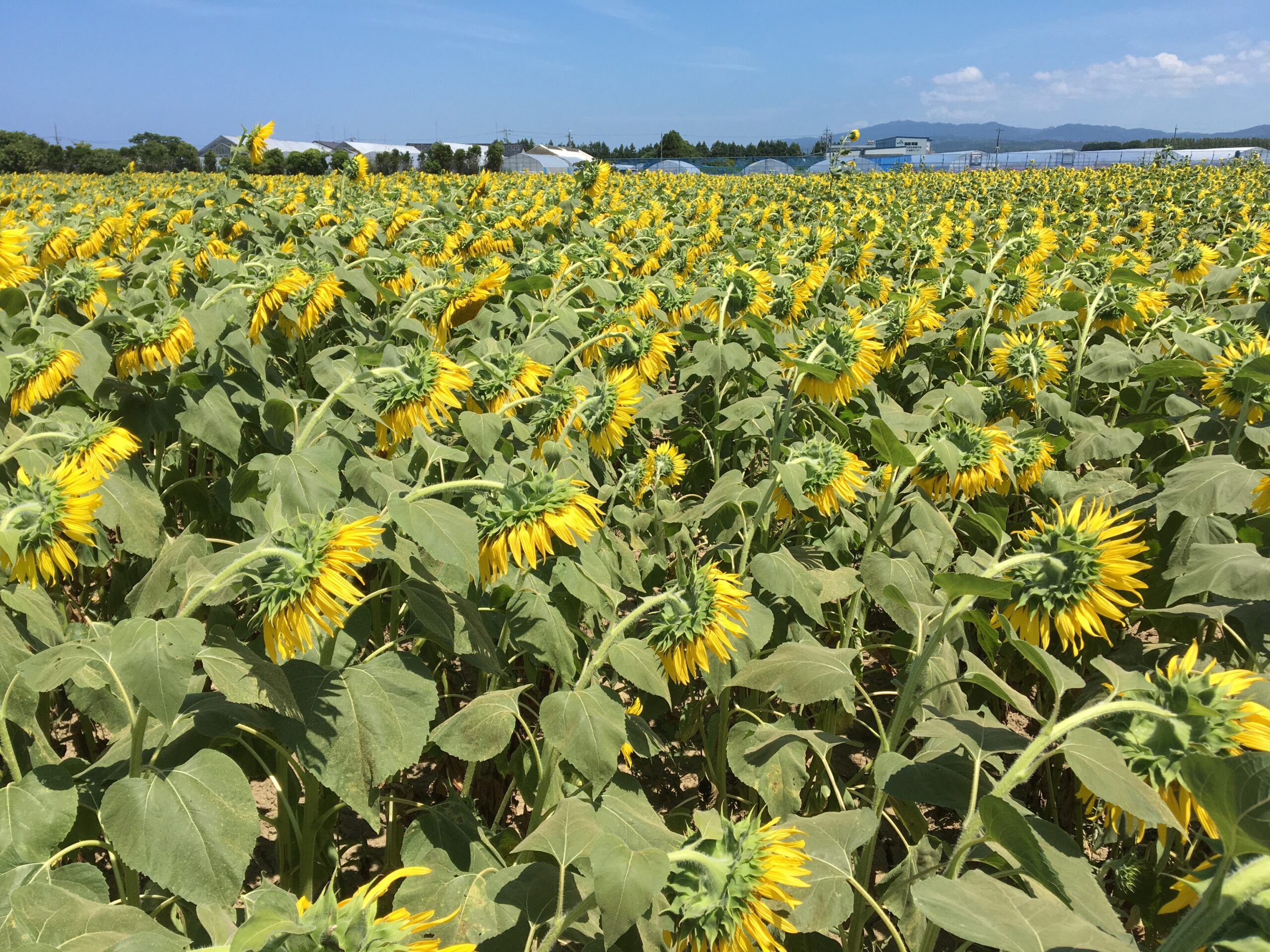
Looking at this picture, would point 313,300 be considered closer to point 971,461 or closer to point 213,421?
point 213,421

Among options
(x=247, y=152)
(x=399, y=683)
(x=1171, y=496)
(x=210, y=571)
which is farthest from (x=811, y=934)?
(x=247, y=152)

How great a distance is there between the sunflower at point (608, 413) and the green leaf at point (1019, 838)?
1.71 m

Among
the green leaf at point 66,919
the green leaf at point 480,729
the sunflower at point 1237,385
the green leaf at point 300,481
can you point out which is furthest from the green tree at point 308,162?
the green leaf at point 66,919

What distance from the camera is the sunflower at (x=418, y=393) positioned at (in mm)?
2357

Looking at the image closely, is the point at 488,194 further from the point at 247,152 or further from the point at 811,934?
the point at 811,934

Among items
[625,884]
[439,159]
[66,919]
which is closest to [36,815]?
[66,919]

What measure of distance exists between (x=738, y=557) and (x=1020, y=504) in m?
1.89

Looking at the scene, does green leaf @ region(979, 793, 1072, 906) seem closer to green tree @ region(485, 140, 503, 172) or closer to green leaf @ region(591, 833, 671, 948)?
green leaf @ region(591, 833, 671, 948)

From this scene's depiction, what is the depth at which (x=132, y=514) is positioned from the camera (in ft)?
7.30

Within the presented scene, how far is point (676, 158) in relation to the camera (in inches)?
1943

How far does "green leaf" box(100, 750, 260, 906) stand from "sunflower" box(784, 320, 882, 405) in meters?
2.03

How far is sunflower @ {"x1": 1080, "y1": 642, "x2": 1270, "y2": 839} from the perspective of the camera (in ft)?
4.14

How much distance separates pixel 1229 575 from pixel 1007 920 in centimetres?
128

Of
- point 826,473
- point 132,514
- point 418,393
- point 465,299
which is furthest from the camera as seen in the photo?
point 465,299
